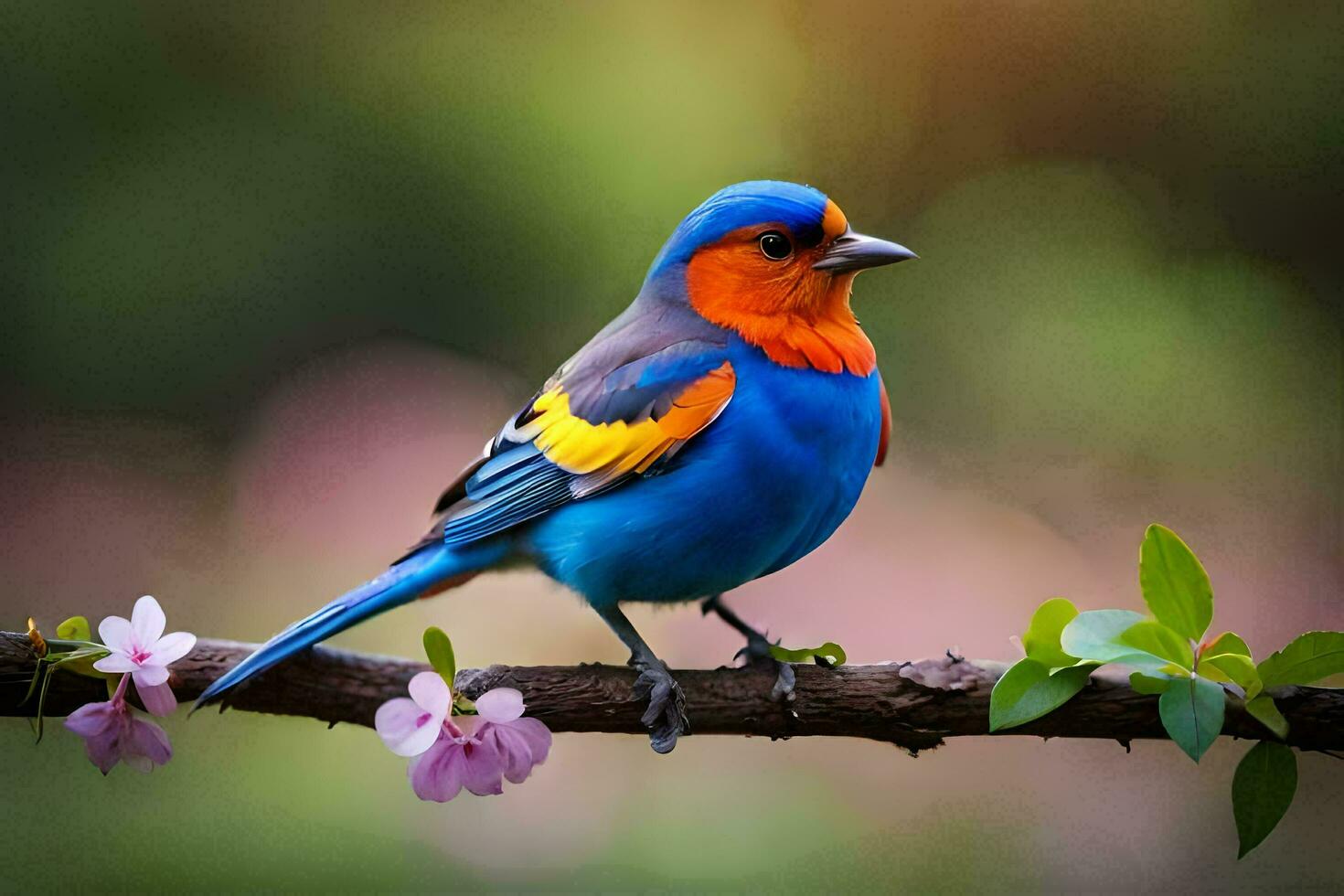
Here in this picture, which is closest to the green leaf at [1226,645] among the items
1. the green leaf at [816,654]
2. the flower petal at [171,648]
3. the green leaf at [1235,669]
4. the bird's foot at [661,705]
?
the green leaf at [1235,669]

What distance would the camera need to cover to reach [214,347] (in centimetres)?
241

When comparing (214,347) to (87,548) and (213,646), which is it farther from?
(213,646)

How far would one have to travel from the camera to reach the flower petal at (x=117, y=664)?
95cm

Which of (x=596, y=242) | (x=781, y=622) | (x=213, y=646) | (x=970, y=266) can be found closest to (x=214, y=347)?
(x=596, y=242)

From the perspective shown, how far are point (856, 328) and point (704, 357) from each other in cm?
15

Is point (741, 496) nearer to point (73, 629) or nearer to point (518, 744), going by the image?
point (518, 744)

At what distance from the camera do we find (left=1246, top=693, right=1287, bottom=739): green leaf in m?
0.99

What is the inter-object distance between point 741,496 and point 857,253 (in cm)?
21

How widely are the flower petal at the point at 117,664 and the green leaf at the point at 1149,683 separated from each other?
0.67m

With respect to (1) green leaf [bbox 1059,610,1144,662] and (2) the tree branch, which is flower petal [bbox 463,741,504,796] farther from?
(1) green leaf [bbox 1059,610,1144,662]

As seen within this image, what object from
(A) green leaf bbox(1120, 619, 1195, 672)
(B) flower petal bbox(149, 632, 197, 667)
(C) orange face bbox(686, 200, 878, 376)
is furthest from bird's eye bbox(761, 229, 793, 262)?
(B) flower petal bbox(149, 632, 197, 667)

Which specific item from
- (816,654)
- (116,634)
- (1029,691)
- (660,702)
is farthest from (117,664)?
(1029,691)

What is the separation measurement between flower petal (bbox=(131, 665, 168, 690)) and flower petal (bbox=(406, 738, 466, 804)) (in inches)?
6.9

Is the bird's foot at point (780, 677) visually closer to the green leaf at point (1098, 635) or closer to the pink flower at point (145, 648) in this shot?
the green leaf at point (1098, 635)
